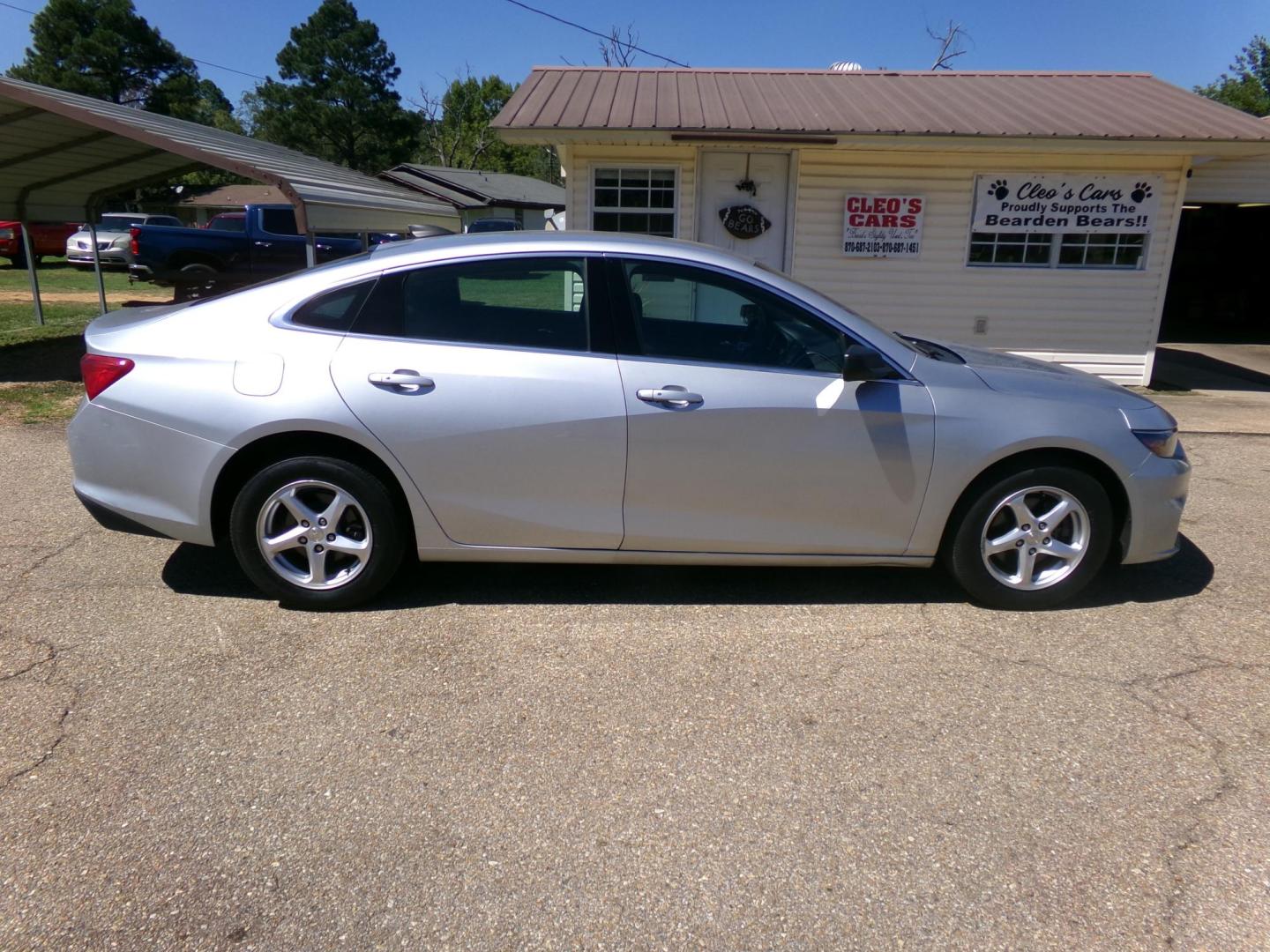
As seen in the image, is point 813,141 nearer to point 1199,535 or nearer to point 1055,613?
Result: point 1199,535

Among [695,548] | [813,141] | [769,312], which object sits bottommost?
[695,548]

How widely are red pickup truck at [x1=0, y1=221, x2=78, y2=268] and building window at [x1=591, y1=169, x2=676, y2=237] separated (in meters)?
20.5

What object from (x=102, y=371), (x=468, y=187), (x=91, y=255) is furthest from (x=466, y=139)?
(x=102, y=371)

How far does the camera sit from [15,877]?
2.38 meters

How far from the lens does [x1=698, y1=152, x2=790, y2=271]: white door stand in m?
9.76

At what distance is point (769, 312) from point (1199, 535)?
3194 mm

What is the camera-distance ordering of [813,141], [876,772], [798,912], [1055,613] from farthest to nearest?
[813,141], [1055,613], [876,772], [798,912]

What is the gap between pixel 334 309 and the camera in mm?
3848

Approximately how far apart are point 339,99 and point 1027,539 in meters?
65.7

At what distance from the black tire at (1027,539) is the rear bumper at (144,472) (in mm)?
3187

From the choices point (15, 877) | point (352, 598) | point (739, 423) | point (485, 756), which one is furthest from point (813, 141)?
point (15, 877)

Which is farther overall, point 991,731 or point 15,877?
point 991,731

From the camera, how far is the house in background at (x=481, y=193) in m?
38.6

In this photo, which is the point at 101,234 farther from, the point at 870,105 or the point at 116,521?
the point at 116,521
